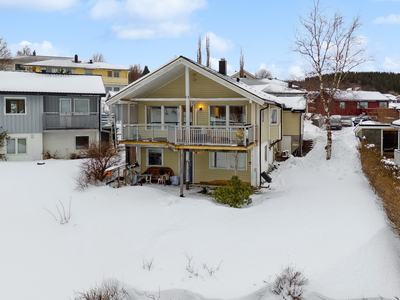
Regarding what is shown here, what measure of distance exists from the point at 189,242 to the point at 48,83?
764 inches

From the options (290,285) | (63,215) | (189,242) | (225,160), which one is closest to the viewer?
(290,285)

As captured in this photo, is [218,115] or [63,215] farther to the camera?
[218,115]

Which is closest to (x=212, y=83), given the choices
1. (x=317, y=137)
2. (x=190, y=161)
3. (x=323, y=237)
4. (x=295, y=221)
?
(x=190, y=161)

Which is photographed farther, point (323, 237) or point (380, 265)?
point (323, 237)

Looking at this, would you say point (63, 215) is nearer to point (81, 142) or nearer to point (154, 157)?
point (154, 157)

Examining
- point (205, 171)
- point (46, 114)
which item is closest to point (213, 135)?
point (205, 171)

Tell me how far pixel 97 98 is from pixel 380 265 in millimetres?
22088

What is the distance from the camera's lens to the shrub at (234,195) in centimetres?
1557

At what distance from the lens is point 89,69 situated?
56719mm

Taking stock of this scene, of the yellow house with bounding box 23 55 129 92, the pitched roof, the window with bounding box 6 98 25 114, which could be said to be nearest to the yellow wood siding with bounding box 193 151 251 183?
the pitched roof

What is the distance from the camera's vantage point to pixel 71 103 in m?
25.5

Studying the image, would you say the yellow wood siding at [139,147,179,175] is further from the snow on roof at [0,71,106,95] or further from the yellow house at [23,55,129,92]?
the yellow house at [23,55,129,92]

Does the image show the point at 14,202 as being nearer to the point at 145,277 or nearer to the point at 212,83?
the point at 145,277

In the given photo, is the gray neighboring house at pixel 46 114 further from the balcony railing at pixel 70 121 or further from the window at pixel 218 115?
the window at pixel 218 115
